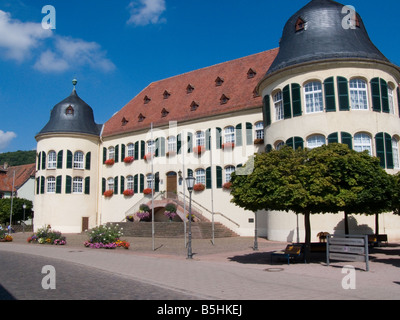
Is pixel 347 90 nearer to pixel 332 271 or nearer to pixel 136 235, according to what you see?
pixel 332 271

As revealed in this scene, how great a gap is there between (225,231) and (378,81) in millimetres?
14101

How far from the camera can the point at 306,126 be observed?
907 inches

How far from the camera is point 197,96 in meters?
35.3

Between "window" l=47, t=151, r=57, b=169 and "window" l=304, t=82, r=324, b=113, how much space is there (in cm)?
2450

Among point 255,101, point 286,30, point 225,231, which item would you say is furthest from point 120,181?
point 286,30

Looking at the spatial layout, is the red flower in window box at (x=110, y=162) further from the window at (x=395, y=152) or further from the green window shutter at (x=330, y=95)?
the window at (x=395, y=152)

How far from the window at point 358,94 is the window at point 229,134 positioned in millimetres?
9945

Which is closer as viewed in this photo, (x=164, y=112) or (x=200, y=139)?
(x=200, y=139)

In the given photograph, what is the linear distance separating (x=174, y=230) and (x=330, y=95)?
13.7 m

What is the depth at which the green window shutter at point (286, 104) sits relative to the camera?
2376 centimetres

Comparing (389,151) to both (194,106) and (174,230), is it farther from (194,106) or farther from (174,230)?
(194,106)

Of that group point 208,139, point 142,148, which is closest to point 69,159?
point 142,148

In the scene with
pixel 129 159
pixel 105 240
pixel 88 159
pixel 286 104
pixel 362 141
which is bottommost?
pixel 105 240
